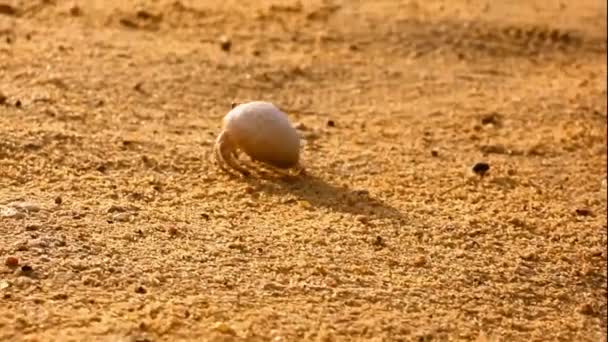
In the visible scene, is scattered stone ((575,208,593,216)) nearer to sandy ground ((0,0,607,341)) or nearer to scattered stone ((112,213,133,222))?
sandy ground ((0,0,607,341))

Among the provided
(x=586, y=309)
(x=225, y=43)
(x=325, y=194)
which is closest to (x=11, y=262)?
(x=325, y=194)

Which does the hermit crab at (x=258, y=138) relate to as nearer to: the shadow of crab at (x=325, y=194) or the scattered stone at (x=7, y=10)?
the shadow of crab at (x=325, y=194)

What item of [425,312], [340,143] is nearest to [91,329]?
[425,312]

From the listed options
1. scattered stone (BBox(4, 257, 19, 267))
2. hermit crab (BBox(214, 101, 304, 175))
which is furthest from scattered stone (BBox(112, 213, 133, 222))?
hermit crab (BBox(214, 101, 304, 175))

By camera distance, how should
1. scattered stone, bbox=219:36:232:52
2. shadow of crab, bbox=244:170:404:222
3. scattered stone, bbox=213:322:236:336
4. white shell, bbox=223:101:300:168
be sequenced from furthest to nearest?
scattered stone, bbox=219:36:232:52, white shell, bbox=223:101:300:168, shadow of crab, bbox=244:170:404:222, scattered stone, bbox=213:322:236:336

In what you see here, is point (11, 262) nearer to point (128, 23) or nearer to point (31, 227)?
point (31, 227)

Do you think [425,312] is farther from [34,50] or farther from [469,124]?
[34,50]

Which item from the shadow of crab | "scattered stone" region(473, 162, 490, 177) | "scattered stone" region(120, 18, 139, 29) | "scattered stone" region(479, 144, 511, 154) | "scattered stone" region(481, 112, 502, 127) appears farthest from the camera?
"scattered stone" region(120, 18, 139, 29)
